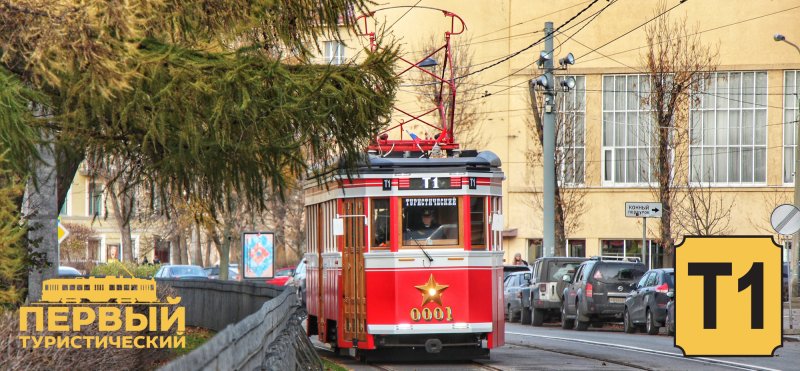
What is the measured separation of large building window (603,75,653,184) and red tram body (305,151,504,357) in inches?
1614

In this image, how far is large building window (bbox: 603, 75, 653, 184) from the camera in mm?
58844

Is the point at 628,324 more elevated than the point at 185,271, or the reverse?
the point at 628,324

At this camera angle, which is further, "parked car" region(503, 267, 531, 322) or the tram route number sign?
"parked car" region(503, 267, 531, 322)

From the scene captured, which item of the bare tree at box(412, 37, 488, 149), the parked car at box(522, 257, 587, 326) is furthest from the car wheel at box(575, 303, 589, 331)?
the bare tree at box(412, 37, 488, 149)

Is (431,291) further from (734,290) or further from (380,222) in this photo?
(734,290)

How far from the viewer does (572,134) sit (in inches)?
2098

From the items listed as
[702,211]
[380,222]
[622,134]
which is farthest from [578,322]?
[622,134]

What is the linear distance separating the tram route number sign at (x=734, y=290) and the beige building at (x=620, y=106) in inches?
2010

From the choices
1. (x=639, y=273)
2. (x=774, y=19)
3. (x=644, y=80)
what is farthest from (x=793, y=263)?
(x=774, y=19)

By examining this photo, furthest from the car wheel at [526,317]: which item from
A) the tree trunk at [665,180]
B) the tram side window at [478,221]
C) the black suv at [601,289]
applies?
the tram side window at [478,221]

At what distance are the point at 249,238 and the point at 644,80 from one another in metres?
26.2

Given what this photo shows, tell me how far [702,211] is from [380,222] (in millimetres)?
38555

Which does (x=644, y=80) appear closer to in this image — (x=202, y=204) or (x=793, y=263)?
(x=793, y=263)

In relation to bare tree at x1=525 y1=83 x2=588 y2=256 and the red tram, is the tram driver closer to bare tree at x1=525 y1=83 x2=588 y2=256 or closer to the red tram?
the red tram
